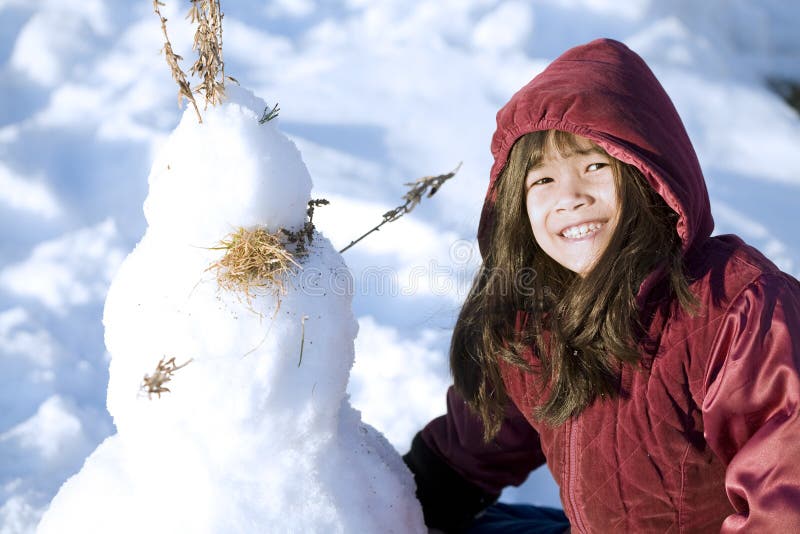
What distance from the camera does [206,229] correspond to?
1.13m

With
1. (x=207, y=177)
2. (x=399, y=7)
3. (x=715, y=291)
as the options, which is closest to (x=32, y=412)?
(x=207, y=177)

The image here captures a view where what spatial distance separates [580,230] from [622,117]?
0.73 feet

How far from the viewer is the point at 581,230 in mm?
1412

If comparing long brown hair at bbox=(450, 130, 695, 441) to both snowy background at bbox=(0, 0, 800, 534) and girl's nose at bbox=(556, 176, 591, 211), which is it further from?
snowy background at bbox=(0, 0, 800, 534)

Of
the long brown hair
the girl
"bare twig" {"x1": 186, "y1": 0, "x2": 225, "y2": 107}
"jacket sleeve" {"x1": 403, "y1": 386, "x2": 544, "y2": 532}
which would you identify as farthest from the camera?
"jacket sleeve" {"x1": 403, "y1": 386, "x2": 544, "y2": 532}

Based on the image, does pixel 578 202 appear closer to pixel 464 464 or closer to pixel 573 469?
pixel 573 469

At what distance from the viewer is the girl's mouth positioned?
1.40 m

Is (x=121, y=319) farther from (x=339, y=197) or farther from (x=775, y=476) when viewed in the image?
(x=339, y=197)

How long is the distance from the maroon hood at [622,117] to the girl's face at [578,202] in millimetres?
69

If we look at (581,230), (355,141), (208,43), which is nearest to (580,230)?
(581,230)

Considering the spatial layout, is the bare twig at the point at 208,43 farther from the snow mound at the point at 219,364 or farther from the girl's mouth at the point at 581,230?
the girl's mouth at the point at 581,230

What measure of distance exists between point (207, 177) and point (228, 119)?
3.6 inches

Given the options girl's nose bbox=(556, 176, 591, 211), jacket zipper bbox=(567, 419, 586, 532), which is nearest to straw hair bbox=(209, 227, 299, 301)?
girl's nose bbox=(556, 176, 591, 211)

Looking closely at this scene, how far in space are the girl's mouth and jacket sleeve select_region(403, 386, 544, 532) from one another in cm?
46
